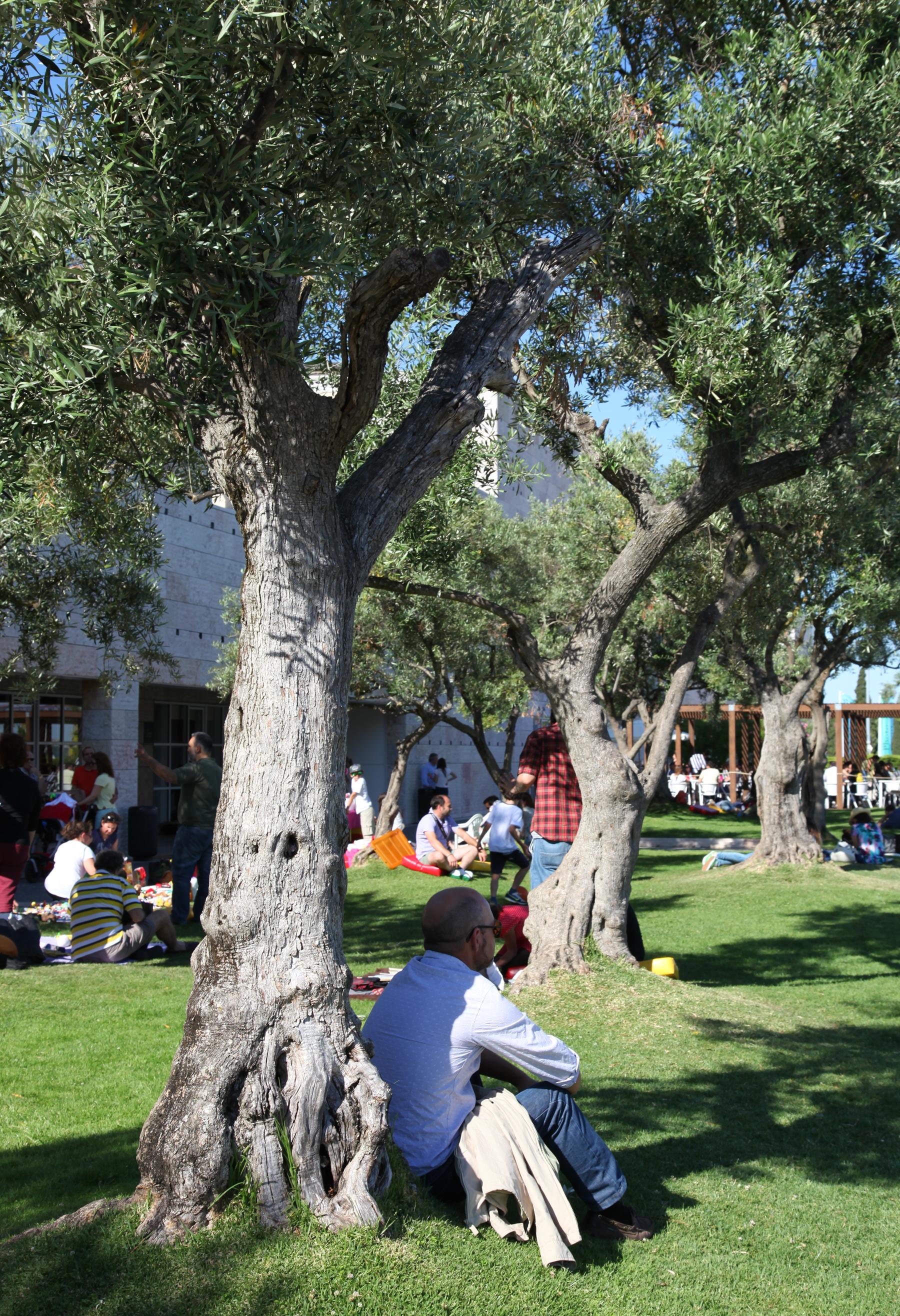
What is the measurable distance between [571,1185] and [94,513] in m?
5.67

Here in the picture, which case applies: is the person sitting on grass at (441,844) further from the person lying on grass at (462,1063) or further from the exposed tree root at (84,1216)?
the exposed tree root at (84,1216)

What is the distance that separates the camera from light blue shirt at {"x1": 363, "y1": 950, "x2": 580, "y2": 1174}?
12.2 feet

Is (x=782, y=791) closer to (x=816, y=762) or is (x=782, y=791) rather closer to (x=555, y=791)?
(x=816, y=762)

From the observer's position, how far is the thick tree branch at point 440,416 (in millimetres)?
4211

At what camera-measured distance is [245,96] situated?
4.49 m

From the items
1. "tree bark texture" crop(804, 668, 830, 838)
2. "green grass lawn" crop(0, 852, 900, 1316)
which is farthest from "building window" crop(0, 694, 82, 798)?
"tree bark texture" crop(804, 668, 830, 838)

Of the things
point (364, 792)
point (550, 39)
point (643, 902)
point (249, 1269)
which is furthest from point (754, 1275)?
point (364, 792)

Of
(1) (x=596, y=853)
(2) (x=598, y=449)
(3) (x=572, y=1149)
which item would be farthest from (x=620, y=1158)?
(2) (x=598, y=449)

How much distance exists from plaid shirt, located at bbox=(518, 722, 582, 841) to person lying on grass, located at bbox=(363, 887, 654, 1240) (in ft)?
16.9

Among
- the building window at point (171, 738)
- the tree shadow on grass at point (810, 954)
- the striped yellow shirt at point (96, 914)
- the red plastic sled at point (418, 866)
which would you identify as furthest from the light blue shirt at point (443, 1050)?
the building window at point (171, 738)

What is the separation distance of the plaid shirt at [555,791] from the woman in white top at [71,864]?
4.09 meters

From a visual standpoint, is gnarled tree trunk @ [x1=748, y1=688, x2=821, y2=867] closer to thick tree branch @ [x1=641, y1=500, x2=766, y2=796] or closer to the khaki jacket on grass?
thick tree branch @ [x1=641, y1=500, x2=766, y2=796]

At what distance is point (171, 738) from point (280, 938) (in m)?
18.6

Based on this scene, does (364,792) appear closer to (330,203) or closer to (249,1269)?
(330,203)
